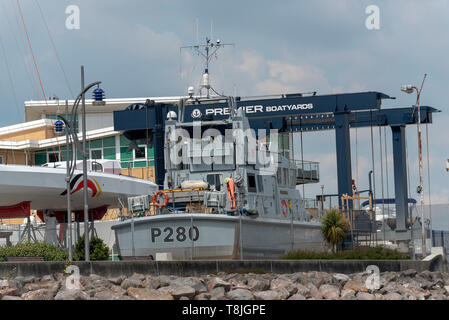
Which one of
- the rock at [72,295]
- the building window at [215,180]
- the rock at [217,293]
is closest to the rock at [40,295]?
the rock at [72,295]

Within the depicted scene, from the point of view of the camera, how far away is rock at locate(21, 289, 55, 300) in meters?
16.3

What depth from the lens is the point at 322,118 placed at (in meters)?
36.8

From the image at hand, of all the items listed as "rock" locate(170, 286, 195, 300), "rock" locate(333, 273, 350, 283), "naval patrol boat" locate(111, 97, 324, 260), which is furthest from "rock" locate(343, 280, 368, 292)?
"naval patrol boat" locate(111, 97, 324, 260)

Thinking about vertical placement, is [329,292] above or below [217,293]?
below

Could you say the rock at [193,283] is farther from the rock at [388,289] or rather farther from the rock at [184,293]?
the rock at [388,289]

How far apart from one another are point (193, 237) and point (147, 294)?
9.24 meters

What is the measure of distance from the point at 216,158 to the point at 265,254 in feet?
13.8

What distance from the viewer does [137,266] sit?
2020cm

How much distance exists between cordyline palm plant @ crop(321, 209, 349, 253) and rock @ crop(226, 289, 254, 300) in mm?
13174

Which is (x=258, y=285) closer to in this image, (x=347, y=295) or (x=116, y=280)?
(x=347, y=295)

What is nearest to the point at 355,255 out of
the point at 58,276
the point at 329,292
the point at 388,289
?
the point at 388,289

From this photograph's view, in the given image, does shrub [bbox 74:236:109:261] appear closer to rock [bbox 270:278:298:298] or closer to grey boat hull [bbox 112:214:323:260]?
grey boat hull [bbox 112:214:323:260]

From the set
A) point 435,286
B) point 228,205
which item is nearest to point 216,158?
point 228,205
